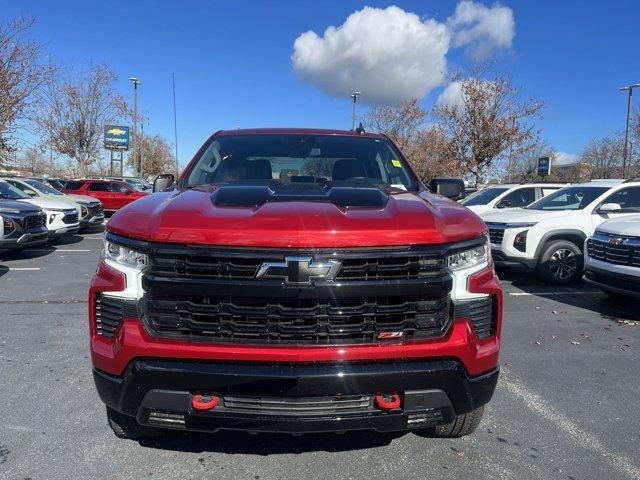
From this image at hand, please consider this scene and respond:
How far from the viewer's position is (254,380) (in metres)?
2.19

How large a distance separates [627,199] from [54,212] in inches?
506

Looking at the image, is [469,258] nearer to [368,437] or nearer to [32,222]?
[368,437]

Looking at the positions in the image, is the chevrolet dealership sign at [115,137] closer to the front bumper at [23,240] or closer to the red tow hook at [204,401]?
the front bumper at [23,240]

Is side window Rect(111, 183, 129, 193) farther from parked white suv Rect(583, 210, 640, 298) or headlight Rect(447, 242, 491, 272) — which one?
headlight Rect(447, 242, 491, 272)

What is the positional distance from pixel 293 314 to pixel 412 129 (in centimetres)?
2831

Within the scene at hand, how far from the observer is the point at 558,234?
8.33 metres

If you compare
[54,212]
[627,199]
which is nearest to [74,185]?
[54,212]

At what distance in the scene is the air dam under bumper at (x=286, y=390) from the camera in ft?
7.23

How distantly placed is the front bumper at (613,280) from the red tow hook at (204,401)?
554cm

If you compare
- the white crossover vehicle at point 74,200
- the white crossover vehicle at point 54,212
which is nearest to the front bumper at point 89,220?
the white crossover vehicle at point 74,200

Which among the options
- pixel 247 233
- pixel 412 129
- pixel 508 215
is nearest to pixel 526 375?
pixel 247 233

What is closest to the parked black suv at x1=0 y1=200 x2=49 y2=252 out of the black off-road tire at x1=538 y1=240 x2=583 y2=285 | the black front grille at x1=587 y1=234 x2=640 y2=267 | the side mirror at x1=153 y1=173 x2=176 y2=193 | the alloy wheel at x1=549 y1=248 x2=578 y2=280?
the side mirror at x1=153 y1=173 x2=176 y2=193

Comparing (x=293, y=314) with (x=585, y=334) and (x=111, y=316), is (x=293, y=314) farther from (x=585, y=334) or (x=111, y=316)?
(x=585, y=334)

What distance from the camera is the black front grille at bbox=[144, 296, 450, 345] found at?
2.26 meters
